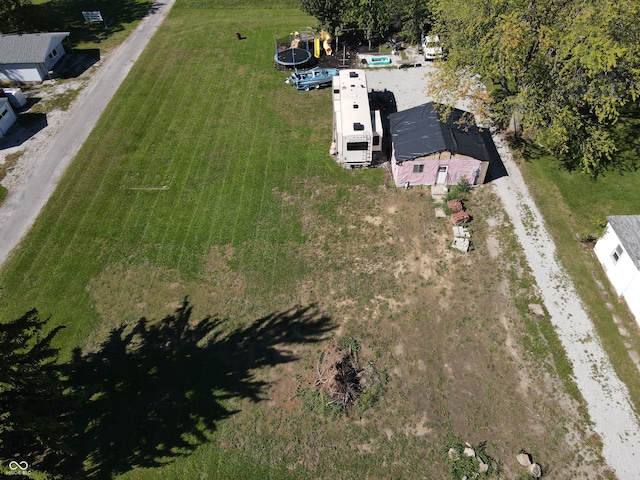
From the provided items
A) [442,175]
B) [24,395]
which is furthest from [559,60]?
[24,395]

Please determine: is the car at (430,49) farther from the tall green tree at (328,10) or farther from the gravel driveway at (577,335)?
the gravel driveway at (577,335)

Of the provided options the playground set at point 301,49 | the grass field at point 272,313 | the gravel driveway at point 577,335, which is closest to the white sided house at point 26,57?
the grass field at point 272,313

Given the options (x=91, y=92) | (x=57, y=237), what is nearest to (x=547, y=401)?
(x=57, y=237)

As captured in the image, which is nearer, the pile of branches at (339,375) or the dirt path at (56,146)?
the pile of branches at (339,375)

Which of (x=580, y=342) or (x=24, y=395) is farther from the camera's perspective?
(x=580, y=342)

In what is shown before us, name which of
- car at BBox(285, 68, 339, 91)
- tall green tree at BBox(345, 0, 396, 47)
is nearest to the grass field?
car at BBox(285, 68, 339, 91)

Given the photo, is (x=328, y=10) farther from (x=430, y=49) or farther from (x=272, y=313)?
(x=272, y=313)

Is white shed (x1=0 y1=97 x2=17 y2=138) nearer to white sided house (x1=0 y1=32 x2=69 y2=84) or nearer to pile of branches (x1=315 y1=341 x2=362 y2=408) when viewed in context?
white sided house (x1=0 y1=32 x2=69 y2=84)

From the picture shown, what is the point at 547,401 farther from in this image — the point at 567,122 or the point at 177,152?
the point at 177,152
